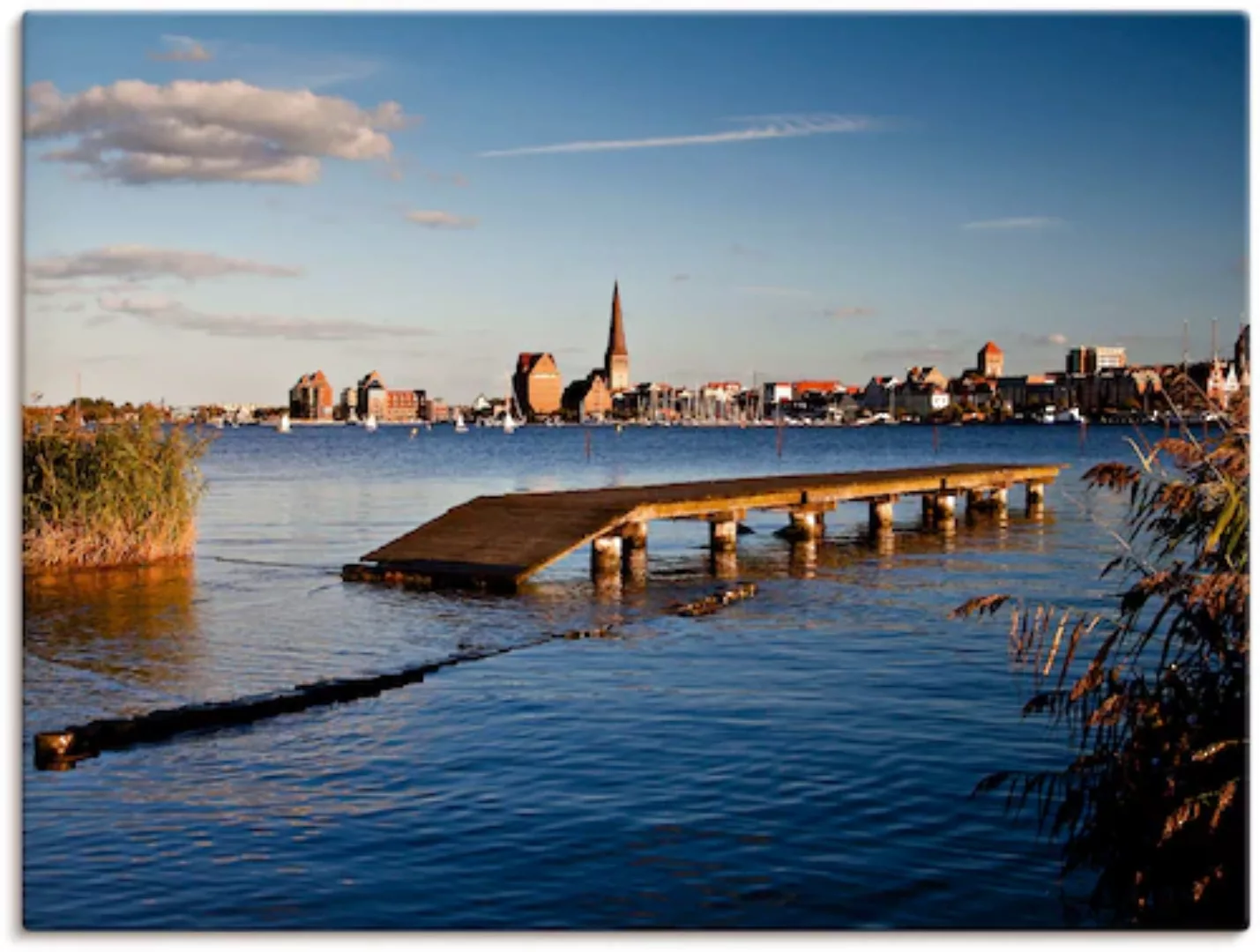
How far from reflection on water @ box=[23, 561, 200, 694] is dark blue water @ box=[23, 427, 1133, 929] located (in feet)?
0.23

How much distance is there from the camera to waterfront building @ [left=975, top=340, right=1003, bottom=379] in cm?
17362

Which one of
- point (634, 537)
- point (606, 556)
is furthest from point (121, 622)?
point (634, 537)

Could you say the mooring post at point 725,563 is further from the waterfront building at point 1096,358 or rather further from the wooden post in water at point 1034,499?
the wooden post in water at point 1034,499

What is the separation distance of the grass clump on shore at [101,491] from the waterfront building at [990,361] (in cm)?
15507

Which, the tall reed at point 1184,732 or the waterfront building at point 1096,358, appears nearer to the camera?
the tall reed at point 1184,732

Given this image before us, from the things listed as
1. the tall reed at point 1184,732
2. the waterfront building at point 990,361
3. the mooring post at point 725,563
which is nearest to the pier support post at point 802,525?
the mooring post at point 725,563

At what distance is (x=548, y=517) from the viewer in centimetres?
2292

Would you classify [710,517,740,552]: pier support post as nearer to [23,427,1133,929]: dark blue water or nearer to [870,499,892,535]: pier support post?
[23,427,1133,929]: dark blue water

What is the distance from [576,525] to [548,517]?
760 mm

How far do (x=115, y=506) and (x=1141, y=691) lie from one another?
59.8ft

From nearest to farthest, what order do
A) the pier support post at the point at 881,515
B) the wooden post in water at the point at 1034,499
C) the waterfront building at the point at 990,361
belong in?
1. the pier support post at the point at 881,515
2. the wooden post in water at the point at 1034,499
3. the waterfront building at the point at 990,361

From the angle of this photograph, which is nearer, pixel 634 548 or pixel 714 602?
pixel 714 602

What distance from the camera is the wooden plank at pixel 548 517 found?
2127 cm

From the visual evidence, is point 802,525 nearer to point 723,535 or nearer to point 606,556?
point 723,535
